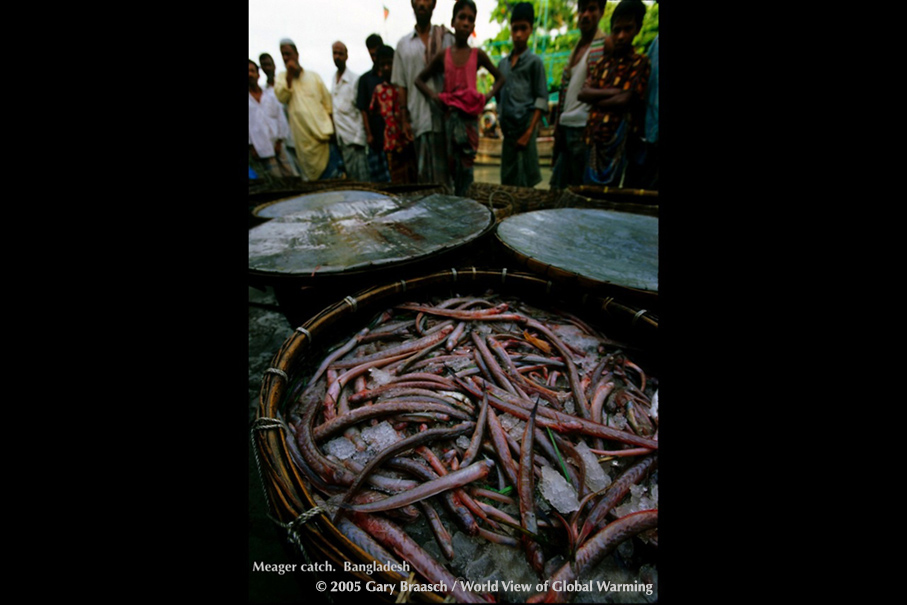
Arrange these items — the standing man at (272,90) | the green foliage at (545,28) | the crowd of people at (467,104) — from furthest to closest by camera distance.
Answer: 1. the green foliage at (545,28)
2. the standing man at (272,90)
3. the crowd of people at (467,104)

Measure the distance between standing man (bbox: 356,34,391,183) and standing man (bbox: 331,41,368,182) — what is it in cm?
18

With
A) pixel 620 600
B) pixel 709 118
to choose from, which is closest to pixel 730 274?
pixel 709 118

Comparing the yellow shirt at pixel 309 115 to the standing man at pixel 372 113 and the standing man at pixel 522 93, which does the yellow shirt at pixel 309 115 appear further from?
the standing man at pixel 522 93

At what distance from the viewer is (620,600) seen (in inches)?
42.1

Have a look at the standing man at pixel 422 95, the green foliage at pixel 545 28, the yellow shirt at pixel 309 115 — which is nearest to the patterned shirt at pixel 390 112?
the standing man at pixel 422 95

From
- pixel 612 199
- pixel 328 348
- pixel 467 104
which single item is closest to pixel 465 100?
pixel 467 104

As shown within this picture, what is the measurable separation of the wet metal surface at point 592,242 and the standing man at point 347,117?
585 cm

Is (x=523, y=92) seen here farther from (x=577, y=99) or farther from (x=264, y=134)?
(x=264, y=134)

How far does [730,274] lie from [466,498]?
3.91 feet

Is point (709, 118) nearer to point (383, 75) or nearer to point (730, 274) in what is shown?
point (730, 274)

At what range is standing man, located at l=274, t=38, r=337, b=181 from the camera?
7.67 meters

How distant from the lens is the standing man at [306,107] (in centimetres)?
767

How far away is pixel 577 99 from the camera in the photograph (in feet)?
16.4

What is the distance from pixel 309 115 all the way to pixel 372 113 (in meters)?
1.82
